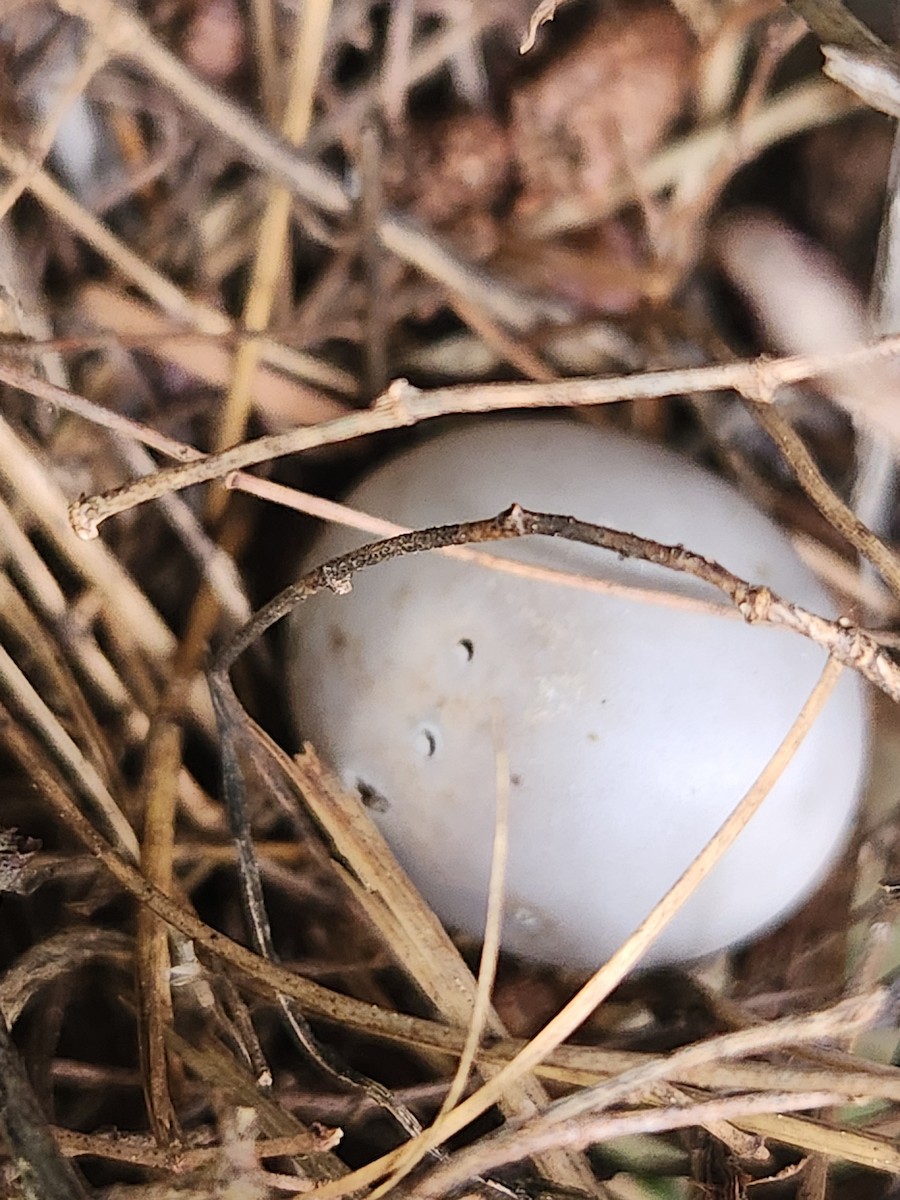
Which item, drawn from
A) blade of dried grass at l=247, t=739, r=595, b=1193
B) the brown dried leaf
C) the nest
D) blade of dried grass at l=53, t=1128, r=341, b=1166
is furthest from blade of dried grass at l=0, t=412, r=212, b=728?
the brown dried leaf

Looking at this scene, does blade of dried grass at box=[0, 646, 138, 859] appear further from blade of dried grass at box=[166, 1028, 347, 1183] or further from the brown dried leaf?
the brown dried leaf

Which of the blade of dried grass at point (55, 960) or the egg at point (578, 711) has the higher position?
the egg at point (578, 711)

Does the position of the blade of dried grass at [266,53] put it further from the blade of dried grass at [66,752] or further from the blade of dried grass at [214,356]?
the blade of dried grass at [66,752]

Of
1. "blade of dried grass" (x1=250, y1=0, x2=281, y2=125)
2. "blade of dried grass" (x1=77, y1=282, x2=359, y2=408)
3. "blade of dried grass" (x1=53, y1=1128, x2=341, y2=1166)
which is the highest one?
"blade of dried grass" (x1=250, y1=0, x2=281, y2=125)

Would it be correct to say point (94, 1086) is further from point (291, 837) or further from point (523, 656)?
point (523, 656)

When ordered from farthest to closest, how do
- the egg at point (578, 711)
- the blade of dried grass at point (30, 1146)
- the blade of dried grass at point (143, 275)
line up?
the blade of dried grass at point (143, 275) → the egg at point (578, 711) → the blade of dried grass at point (30, 1146)

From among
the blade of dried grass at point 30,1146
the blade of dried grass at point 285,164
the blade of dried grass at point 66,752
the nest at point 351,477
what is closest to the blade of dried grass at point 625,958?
the nest at point 351,477

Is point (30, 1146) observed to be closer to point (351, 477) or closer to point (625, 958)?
point (625, 958)

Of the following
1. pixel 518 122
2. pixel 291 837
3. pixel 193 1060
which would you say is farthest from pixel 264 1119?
pixel 518 122
